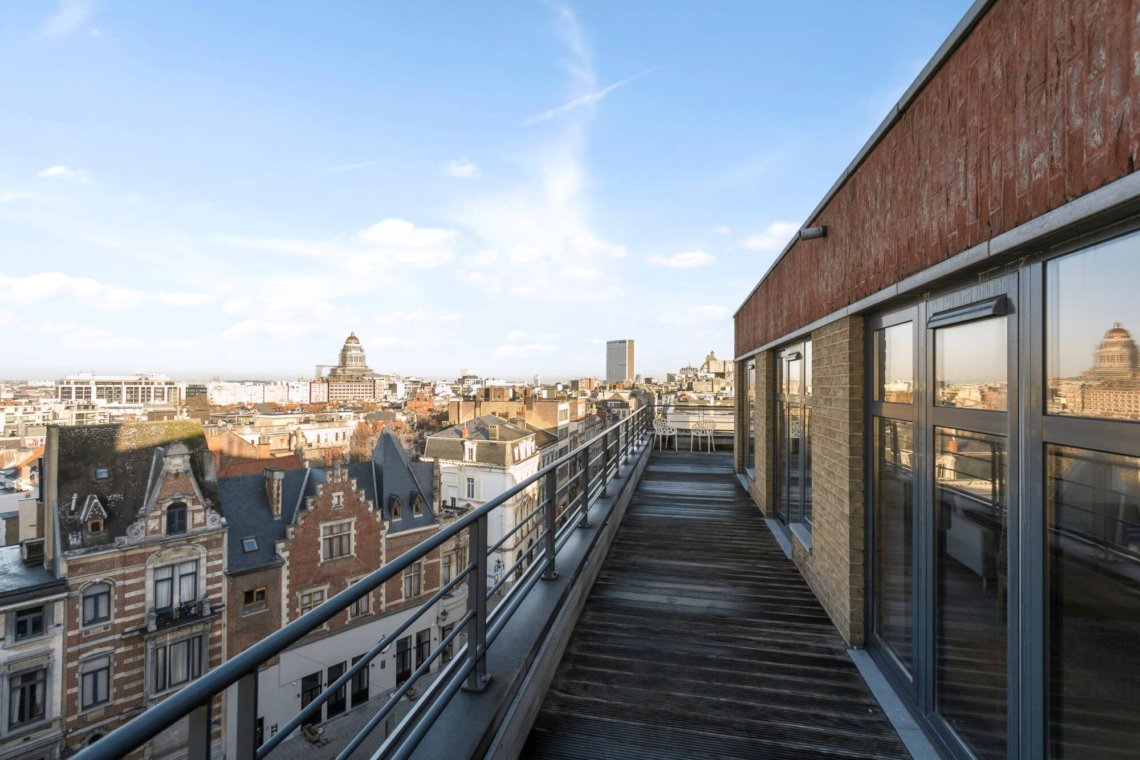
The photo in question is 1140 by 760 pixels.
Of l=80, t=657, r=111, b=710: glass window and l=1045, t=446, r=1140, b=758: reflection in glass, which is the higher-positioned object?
l=1045, t=446, r=1140, b=758: reflection in glass

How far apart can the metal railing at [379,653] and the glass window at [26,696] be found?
23.2m

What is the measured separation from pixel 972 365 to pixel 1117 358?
0.83 metres

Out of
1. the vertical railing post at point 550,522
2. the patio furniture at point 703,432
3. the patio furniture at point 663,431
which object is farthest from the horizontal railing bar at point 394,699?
the patio furniture at point 703,432

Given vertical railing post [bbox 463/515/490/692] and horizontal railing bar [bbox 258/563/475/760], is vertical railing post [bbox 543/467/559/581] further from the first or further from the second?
horizontal railing bar [bbox 258/563/475/760]

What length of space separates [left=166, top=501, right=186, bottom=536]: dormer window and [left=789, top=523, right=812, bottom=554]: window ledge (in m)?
22.4

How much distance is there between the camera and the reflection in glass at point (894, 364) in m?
2.92

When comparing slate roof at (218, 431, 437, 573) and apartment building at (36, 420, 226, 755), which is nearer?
apartment building at (36, 420, 226, 755)

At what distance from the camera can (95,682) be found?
17594 mm

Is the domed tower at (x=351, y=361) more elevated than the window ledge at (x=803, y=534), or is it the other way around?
the domed tower at (x=351, y=361)

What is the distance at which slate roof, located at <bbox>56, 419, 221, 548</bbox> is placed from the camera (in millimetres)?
17156

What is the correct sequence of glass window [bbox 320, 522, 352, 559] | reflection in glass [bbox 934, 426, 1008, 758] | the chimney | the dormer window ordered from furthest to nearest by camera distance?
the chimney
glass window [bbox 320, 522, 352, 559]
the dormer window
reflection in glass [bbox 934, 426, 1008, 758]

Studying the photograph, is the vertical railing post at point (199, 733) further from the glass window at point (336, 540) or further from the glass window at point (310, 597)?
the glass window at point (310, 597)

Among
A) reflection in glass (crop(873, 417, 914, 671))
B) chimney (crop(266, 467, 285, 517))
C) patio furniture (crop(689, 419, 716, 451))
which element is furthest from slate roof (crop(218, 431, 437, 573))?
reflection in glass (crop(873, 417, 914, 671))

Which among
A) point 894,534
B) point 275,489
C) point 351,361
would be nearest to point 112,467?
point 275,489
